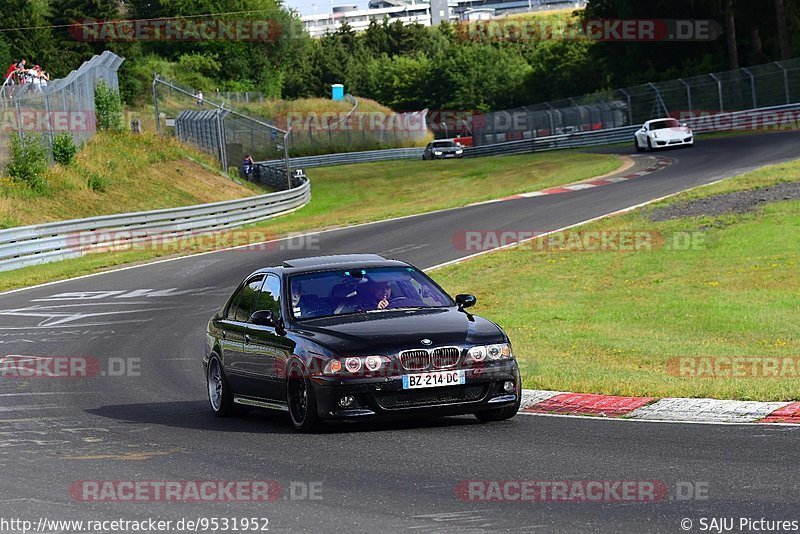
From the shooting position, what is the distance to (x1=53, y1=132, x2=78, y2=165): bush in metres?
40.7

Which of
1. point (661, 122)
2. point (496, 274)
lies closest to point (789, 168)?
point (496, 274)

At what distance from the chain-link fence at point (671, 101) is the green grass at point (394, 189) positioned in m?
8.80

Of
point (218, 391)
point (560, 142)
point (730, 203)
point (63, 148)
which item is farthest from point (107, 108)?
point (218, 391)

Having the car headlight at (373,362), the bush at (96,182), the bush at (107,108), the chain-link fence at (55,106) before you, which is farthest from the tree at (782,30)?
the car headlight at (373,362)

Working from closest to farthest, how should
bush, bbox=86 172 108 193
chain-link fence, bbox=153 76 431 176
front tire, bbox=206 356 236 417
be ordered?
front tire, bbox=206 356 236 417, bush, bbox=86 172 108 193, chain-link fence, bbox=153 76 431 176

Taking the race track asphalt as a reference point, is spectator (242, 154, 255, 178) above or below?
above

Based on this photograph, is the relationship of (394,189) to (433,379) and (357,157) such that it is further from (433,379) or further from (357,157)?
(433,379)

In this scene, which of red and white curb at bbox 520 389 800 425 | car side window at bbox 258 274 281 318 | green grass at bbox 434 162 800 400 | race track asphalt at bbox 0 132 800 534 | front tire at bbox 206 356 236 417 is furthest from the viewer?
green grass at bbox 434 162 800 400

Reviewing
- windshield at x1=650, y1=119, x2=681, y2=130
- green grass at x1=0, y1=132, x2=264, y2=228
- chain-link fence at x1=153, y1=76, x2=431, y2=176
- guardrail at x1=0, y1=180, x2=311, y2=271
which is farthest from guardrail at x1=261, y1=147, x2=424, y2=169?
guardrail at x1=0, y1=180, x2=311, y2=271

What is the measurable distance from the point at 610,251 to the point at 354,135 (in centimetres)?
5933

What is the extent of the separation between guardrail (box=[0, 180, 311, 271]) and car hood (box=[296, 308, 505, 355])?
20.6 meters

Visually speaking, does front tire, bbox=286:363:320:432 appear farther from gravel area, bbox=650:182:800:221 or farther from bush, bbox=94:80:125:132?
bush, bbox=94:80:125:132

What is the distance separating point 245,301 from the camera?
1190cm

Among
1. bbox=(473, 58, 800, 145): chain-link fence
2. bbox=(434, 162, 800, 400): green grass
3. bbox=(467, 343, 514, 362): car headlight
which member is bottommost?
bbox=(434, 162, 800, 400): green grass
